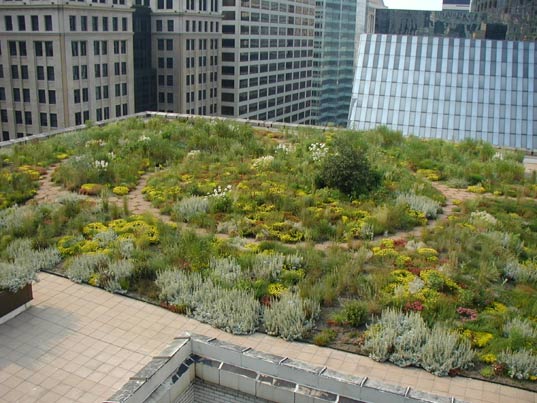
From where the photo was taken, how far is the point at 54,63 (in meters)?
57.8

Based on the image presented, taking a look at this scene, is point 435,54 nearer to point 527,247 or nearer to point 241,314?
point 527,247

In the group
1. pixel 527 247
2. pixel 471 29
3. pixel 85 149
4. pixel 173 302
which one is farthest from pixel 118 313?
pixel 471 29

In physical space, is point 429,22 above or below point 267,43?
above

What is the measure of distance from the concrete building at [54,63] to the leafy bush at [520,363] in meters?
55.0

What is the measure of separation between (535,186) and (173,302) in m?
15.8

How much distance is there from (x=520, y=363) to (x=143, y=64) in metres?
72.9

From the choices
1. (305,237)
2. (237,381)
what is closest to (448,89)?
(305,237)

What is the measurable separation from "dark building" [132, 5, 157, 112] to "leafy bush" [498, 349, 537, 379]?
6942cm

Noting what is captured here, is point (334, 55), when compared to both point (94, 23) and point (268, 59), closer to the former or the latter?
point (268, 59)

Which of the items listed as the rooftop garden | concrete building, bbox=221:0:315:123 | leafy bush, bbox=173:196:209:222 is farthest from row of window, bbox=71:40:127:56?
leafy bush, bbox=173:196:209:222

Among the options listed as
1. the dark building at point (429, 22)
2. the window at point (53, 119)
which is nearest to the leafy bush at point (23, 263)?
the window at point (53, 119)

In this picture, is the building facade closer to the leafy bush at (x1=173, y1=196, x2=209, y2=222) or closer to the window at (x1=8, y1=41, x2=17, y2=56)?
the leafy bush at (x1=173, y1=196, x2=209, y2=222)

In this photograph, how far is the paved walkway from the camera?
33.5 feet

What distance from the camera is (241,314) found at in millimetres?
12266
